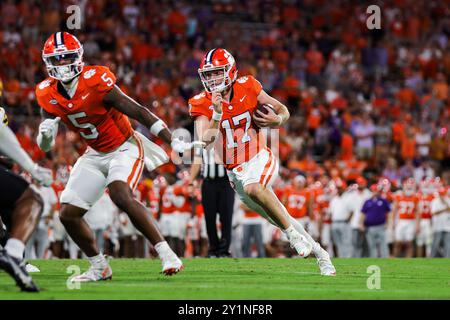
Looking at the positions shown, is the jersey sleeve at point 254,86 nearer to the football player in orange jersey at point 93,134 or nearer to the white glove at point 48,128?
the football player in orange jersey at point 93,134

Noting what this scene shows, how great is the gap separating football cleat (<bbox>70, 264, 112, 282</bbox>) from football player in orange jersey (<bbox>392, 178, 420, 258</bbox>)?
1027 centimetres

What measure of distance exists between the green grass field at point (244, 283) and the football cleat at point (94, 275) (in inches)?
5.1

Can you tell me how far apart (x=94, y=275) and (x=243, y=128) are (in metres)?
2.05

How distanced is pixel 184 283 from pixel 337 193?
9.98 m

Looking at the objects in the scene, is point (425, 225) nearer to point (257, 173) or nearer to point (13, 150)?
point (257, 173)

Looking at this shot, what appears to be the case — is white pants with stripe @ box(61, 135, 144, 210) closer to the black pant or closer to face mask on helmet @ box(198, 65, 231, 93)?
face mask on helmet @ box(198, 65, 231, 93)

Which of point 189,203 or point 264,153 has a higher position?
point 264,153

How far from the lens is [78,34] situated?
19.9 m

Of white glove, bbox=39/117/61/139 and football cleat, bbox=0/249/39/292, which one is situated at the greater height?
white glove, bbox=39/117/61/139

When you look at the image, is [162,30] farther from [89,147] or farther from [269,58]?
[89,147]

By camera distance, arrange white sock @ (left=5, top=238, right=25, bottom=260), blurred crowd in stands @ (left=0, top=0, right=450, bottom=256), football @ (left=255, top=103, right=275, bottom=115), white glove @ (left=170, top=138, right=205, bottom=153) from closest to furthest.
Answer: white sock @ (left=5, top=238, right=25, bottom=260), white glove @ (left=170, top=138, right=205, bottom=153), football @ (left=255, top=103, right=275, bottom=115), blurred crowd in stands @ (left=0, top=0, right=450, bottom=256)

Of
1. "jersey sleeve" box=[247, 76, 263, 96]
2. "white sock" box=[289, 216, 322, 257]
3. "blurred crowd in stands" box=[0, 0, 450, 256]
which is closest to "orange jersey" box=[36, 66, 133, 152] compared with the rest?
"jersey sleeve" box=[247, 76, 263, 96]

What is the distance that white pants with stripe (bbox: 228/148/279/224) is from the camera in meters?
8.44

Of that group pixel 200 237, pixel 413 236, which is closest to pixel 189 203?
pixel 200 237
